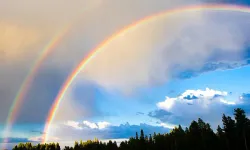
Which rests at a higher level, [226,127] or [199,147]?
[226,127]

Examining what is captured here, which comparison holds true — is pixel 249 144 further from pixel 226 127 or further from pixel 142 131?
pixel 142 131

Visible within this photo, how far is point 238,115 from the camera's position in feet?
288

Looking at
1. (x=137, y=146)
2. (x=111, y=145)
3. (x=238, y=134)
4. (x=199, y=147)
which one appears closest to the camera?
(x=238, y=134)

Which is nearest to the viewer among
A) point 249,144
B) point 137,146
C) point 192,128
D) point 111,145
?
point 249,144

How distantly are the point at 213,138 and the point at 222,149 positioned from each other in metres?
6.02

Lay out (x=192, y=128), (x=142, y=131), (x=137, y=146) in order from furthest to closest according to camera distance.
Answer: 1. (x=142, y=131)
2. (x=137, y=146)
3. (x=192, y=128)

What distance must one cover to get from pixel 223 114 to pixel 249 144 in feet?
54.3

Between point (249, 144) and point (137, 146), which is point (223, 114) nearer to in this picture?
point (249, 144)

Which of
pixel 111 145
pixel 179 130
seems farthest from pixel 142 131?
pixel 111 145

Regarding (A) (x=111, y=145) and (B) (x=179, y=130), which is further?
(A) (x=111, y=145)

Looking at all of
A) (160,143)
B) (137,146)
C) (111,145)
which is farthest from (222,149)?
(111,145)

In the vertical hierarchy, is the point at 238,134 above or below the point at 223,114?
below

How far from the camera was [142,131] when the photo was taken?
451ft

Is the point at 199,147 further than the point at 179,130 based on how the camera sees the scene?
No
